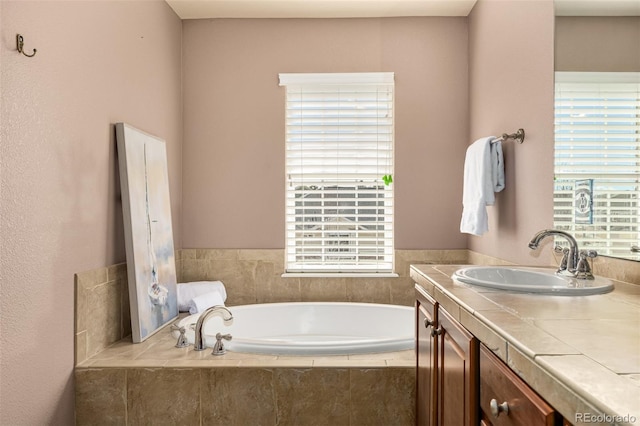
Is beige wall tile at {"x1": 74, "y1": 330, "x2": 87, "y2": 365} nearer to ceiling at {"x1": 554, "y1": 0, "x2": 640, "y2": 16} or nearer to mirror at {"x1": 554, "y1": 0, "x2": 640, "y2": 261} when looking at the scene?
mirror at {"x1": 554, "y1": 0, "x2": 640, "y2": 261}

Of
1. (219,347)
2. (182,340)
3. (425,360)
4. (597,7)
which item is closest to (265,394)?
(219,347)

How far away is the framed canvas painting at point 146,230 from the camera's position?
2271mm

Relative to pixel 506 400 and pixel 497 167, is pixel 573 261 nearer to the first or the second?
pixel 506 400

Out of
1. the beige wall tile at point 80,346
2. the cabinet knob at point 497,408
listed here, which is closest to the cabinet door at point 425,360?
the cabinet knob at point 497,408

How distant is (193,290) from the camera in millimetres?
2896

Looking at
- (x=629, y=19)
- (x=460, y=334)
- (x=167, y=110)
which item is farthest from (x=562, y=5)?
(x=167, y=110)

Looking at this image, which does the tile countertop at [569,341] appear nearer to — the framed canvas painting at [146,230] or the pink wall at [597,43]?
the pink wall at [597,43]

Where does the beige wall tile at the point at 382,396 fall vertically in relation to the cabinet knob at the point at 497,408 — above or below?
below

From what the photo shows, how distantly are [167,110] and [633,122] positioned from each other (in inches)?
103

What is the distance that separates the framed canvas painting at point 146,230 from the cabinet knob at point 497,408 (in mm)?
1869

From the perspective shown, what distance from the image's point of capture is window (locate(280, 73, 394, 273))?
127 inches

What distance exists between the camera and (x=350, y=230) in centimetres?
325

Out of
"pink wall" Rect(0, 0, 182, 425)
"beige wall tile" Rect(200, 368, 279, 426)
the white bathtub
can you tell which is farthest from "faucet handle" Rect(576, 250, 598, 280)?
"pink wall" Rect(0, 0, 182, 425)

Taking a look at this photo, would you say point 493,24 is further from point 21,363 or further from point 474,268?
point 21,363
